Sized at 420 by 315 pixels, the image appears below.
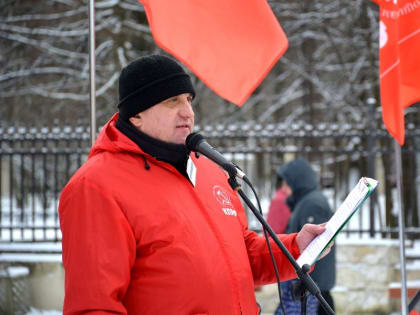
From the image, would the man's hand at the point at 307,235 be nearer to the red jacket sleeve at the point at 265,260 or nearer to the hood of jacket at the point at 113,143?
the red jacket sleeve at the point at 265,260

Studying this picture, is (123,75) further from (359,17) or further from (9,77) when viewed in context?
(9,77)

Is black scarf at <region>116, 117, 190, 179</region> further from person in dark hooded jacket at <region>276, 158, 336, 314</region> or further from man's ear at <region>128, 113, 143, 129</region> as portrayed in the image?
person in dark hooded jacket at <region>276, 158, 336, 314</region>

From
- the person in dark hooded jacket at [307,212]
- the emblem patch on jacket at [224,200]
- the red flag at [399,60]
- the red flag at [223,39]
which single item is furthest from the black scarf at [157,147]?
the person in dark hooded jacket at [307,212]

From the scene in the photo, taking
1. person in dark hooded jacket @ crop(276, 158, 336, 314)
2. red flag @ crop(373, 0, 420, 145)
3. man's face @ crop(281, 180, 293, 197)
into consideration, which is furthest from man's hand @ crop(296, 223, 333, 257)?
man's face @ crop(281, 180, 293, 197)

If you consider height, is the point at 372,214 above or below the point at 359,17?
below

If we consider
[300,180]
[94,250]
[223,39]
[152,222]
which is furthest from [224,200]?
[300,180]

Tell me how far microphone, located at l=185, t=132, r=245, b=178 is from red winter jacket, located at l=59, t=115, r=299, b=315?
0.44 feet

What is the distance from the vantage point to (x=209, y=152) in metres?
2.18

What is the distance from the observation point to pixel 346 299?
24.9ft

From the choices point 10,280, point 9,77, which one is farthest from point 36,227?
point 9,77

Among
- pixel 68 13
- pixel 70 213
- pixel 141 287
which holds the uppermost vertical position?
pixel 68 13

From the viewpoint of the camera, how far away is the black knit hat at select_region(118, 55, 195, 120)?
2312 mm

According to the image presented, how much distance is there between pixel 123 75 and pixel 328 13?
1081cm

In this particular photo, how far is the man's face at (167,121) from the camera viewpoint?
2307 mm
